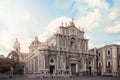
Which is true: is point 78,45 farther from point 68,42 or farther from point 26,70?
point 26,70

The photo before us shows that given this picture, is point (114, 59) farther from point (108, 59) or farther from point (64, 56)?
point (64, 56)

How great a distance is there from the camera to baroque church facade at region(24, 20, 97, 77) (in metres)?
45.3

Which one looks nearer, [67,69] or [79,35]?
[67,69]

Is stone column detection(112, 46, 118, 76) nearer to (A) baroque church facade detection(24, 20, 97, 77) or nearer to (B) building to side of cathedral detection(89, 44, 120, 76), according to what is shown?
(B) building to side of cathedral detection(89, 44, 120, 76)

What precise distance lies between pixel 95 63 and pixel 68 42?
29.5ft

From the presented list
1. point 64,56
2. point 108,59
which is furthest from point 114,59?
point 64,56

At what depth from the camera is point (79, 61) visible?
167 feet

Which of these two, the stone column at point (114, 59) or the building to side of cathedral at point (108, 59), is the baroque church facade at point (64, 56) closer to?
the building to side of cathedral at point (108, 59)

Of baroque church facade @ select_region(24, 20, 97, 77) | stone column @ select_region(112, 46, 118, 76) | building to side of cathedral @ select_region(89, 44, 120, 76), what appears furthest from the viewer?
building to side of cathedral @ select_region(89, 44, 120, 76)

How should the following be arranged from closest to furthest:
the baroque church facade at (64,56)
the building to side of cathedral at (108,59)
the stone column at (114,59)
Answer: the baroque church facade at (64,56)
the stone column at (114,59)
the building to side of cathedral at (108,59)

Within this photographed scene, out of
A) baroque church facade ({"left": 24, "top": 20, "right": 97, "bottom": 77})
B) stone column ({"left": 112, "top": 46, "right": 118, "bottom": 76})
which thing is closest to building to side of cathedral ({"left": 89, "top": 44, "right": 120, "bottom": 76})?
stone column ({"left": 112, "top": 46, "right": 118, "bottom": 76})

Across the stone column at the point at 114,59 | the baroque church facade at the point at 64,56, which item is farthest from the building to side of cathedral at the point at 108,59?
the baroque church facade at the point at 64,56

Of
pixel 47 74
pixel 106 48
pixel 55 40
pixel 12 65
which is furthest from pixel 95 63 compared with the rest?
pixel 12 65

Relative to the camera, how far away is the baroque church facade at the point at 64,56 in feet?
149
